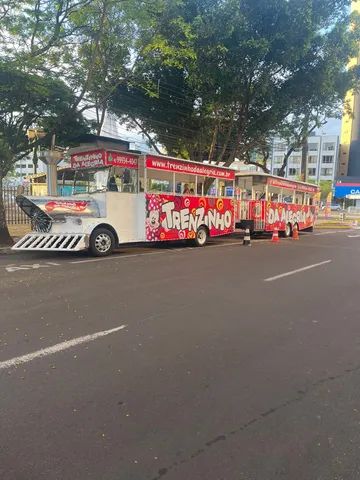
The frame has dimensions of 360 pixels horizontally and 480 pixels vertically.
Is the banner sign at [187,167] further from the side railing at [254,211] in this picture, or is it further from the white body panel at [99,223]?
the side railing at [254,211]

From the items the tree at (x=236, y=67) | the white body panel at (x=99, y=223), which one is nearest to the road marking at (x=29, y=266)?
the white body panel at (x=99, y=223)

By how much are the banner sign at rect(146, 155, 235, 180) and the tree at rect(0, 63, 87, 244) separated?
3.75 metres

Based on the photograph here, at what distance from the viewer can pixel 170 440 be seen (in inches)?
109

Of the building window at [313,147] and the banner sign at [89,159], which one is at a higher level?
the building window at [313,147]

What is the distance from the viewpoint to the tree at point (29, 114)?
39.1 ft

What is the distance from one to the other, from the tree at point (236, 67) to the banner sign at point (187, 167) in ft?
11.1

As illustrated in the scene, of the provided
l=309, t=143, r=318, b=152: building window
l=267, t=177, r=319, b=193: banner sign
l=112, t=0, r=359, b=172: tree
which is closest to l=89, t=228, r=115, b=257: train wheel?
l=112, t=0, r=359, b=172: tree

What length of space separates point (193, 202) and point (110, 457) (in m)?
12.4

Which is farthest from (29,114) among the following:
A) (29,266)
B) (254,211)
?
(254,211)

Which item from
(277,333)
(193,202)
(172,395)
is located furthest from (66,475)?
(193,202)

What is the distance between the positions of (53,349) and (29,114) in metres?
12.1

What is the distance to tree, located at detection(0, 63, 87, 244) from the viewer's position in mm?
11914

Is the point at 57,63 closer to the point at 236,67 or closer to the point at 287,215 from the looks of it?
the point at 236,67

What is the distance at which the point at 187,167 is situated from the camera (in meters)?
14.2
